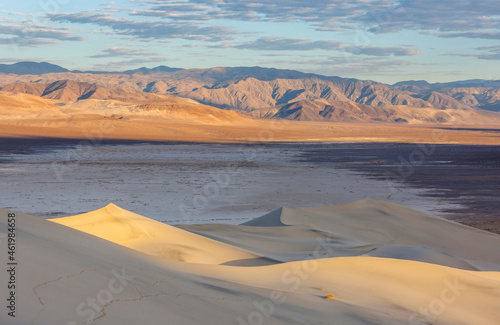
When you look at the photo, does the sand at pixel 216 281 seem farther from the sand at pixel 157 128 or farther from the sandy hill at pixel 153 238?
the sand at pixel 157 128

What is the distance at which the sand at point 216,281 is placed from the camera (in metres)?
3.20

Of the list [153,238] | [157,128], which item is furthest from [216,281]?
[157,128]

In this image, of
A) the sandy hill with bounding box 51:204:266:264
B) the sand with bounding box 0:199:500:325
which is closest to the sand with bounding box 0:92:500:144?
the sandy hill with bounding box 51:204:266:264

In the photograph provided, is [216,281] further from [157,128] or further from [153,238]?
[157,128]

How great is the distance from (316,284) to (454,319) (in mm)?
1167

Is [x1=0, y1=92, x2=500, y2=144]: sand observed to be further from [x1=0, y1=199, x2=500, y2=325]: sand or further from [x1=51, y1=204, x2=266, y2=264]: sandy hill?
[x1=0, y1=199, x2=500, y2=325]: sand

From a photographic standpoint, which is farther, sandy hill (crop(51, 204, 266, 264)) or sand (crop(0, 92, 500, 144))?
sand (crop(0, 92, 500, 144))

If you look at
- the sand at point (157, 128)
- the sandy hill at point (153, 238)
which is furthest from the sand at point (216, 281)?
the sand at point (157, 128)

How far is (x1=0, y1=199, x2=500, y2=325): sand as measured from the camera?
320 cm

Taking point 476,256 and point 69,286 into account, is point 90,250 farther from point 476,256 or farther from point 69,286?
point 476,256

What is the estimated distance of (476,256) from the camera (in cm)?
848

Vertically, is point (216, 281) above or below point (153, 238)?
above

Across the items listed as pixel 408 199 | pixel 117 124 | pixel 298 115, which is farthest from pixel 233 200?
pixel 298 115

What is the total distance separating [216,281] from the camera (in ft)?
13.9
